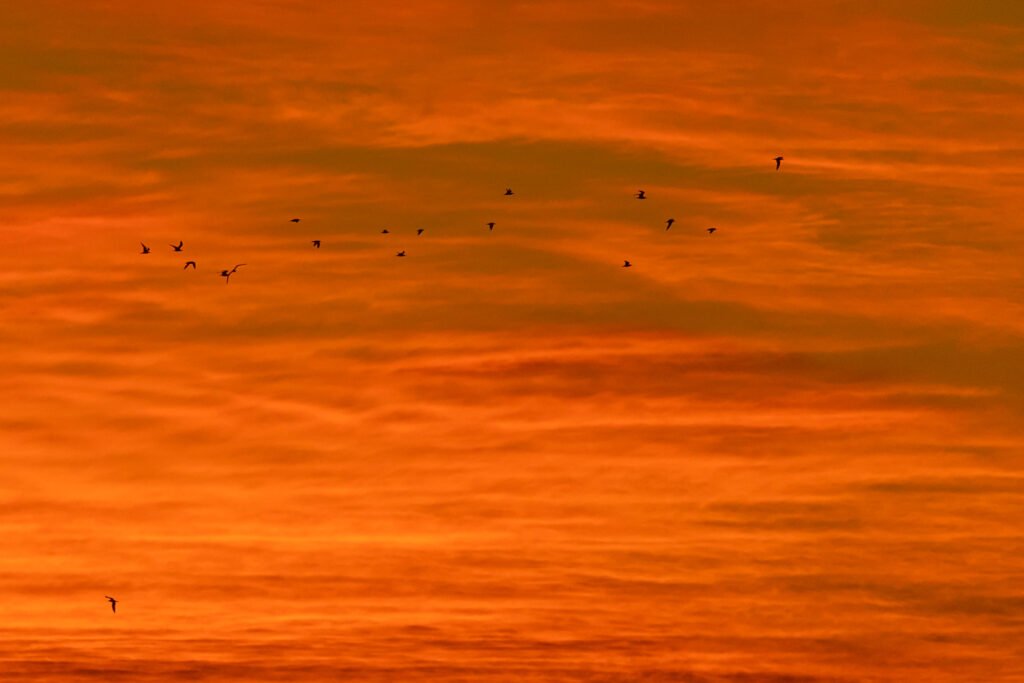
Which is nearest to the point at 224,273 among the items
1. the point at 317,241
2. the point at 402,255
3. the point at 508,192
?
the point at 317,241

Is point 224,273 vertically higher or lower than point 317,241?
lower

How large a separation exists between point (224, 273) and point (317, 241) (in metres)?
16.9

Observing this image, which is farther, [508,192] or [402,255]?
[402,255]

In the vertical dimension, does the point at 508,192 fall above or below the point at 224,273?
above

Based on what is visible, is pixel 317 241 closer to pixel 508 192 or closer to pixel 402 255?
pixel 402 255

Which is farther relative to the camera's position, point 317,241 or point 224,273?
point 317,241

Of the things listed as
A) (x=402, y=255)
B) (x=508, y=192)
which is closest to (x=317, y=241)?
(x=402, y=255)

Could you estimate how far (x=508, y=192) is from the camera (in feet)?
352

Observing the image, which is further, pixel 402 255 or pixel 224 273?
pixel 402 255

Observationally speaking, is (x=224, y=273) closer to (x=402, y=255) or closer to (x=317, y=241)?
(x=317, y=241)

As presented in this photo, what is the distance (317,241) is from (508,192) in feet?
120

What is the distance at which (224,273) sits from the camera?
348 ft

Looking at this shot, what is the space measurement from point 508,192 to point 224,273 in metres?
51.0

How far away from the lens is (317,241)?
372ft
